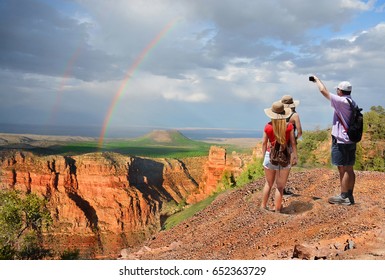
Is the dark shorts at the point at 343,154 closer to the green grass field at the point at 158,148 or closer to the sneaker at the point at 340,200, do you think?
the sneaker at the point at 340,200

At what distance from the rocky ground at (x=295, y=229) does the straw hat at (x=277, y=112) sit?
88.8 inches

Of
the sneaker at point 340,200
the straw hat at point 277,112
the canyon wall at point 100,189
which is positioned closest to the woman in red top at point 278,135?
the straw hat at point 277,112

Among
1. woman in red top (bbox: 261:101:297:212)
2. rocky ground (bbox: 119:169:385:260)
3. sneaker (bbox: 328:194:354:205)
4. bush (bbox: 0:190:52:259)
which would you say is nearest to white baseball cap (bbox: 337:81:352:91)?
woman in red top (bbox: 261:101:297:212)

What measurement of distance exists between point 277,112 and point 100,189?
265ft

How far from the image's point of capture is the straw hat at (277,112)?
7.60m

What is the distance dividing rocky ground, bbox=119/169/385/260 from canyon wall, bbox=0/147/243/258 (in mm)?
54104

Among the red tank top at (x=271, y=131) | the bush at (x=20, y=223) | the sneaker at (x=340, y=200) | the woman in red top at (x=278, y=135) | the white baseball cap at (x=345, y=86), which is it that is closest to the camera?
the white baseball cap at (x=345, y=86)

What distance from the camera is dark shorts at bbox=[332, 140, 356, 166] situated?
7.63 meters

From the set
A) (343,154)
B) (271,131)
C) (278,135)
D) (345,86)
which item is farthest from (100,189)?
(345,86)

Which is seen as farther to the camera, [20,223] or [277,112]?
[20,223]

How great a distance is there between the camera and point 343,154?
25.2ft

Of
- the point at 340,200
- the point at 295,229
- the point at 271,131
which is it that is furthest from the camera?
the point at 340,200

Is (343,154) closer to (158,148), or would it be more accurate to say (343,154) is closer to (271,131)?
(271,131)

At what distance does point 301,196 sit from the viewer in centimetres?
1009
